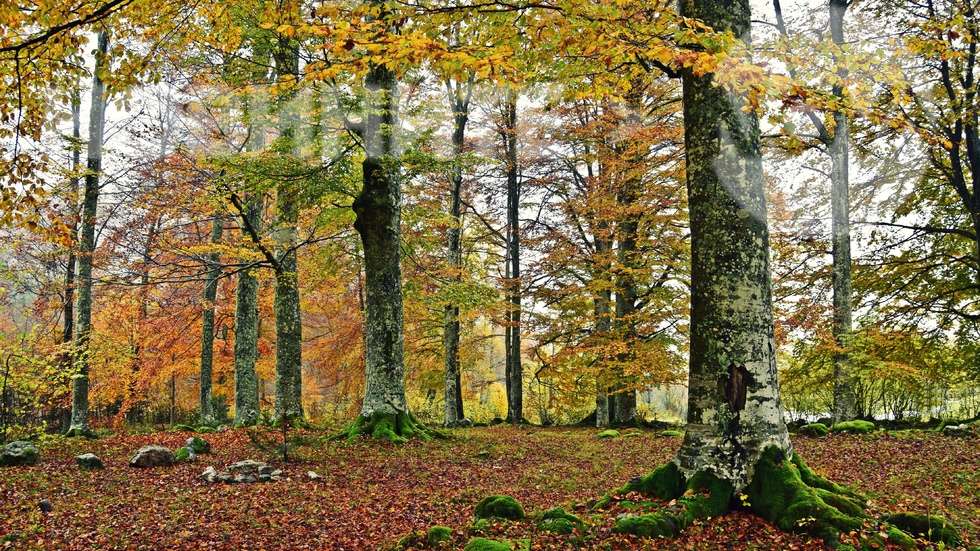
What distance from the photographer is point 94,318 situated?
1853 centimetres

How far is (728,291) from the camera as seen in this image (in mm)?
4559

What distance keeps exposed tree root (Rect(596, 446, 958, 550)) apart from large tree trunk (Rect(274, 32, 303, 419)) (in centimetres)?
711

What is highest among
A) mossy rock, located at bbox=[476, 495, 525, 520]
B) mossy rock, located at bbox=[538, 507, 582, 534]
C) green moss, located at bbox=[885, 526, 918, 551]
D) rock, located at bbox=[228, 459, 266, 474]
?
green moss, located at bbox=[885, 526, 918, 551]

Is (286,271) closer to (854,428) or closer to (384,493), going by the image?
(384,493)

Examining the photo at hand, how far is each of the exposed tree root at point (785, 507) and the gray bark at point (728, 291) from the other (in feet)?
0.40

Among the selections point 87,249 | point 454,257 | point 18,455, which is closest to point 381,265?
point 18,455

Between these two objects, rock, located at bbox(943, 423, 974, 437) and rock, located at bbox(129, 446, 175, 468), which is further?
rock, located at bbox(943, 423, 974, 437)

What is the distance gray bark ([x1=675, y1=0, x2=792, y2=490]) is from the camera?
4422 millimetres

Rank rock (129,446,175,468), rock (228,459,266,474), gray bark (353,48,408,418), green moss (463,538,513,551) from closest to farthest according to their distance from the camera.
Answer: green moss (463,538,513,551) → rock (228,459,266,474) → rock (129,446,175,468) → gray bark (353,48,408,418)

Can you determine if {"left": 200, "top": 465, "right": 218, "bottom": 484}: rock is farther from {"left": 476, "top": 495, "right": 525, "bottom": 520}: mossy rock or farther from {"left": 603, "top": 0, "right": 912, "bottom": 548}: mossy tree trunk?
{"left": 603, "top": 0, "right": 912, "bottom": 548}: mossy tree trunk

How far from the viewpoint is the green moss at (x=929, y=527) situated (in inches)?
150

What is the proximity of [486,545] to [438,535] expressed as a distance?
55 cm

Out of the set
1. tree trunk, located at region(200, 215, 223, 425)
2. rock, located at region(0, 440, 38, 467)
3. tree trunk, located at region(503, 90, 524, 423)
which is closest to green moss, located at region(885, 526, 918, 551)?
rock, located at region(0, 440, 38, 467)

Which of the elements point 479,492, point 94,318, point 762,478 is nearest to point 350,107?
point 479,492
